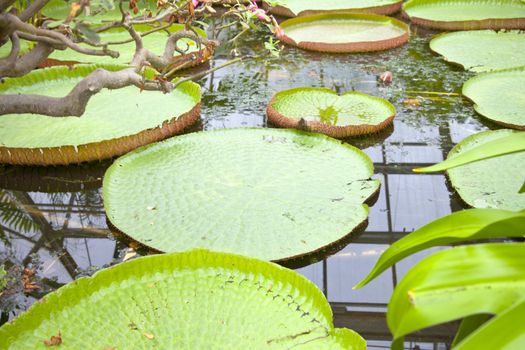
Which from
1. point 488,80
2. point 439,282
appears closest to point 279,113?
point 488,80

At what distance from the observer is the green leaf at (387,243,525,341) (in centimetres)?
92

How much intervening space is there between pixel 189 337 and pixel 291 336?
0.27 m

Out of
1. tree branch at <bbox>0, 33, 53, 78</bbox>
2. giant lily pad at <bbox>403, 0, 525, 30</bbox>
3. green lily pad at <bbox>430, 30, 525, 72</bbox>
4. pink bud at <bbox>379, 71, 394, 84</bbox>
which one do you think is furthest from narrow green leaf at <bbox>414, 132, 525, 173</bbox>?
giant lily pad at <bbox>403, 0, 525, 30</bbox>

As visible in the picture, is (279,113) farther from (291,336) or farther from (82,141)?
(291,336)

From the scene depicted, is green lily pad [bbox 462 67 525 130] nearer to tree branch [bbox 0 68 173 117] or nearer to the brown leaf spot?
tree branch [bbox 0 68 173 117]

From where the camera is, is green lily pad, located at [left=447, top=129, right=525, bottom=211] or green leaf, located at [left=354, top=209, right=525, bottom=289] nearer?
green leaf, located at [left=354, top=209, right=525, bottom=289]

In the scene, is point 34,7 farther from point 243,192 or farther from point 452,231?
point 452,231

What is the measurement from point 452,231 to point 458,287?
204mm

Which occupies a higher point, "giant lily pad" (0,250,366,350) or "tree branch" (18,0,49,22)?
"tree branch" (18,0,49,22)

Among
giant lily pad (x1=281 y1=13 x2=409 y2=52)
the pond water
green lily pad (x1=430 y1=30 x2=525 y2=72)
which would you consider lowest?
the pond water

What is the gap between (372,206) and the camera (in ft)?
7.70

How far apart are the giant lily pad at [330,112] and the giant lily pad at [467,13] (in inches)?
65.7

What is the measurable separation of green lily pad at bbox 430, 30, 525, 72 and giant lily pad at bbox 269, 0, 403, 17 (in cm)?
84

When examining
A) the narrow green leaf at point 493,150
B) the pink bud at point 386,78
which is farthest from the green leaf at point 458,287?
the pink bud at point 386,78
